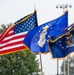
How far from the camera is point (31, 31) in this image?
19375 mm

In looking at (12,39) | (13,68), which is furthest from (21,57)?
(12,39)

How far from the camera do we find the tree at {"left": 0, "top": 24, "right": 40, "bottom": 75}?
164 ft

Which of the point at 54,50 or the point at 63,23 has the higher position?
the point at 63,23

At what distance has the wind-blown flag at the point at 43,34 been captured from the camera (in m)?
18.7

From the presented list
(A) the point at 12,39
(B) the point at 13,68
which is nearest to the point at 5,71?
(B) the point at 13,68

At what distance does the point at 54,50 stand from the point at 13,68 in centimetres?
3187

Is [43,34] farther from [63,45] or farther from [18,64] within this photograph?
[18,64]

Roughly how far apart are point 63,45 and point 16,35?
7.80 feet

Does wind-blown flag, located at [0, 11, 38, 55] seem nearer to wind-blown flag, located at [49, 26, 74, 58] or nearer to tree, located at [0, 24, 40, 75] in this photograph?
wind-blown flag, located at [49, 26, 74, 58]

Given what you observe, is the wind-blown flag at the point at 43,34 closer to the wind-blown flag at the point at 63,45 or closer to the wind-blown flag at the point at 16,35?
the wind-blown flag at the point at 63,45

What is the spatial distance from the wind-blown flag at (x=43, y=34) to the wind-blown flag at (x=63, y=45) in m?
0.34

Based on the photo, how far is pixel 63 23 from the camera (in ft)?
64.8

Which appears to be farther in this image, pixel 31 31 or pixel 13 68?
pixel 13 68

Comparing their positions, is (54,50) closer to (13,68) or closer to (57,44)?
(57,44)
